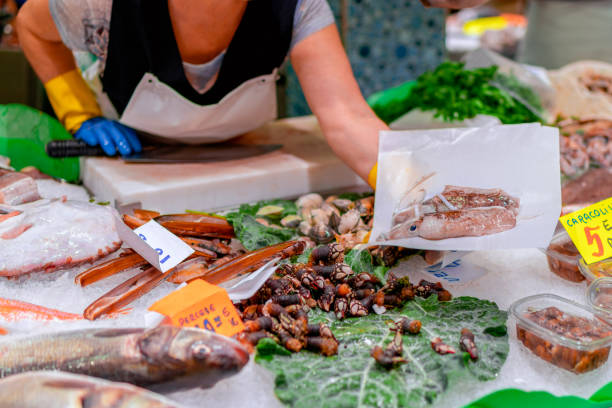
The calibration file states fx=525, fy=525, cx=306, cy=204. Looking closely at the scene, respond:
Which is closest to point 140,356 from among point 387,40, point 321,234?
point 321,234

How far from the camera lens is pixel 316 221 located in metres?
1.58

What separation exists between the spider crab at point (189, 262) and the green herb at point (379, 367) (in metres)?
0.24

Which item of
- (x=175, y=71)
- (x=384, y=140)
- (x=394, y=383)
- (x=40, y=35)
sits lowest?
(x=394, y=383)

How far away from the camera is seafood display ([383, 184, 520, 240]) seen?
1.25 m

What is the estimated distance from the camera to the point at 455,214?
127 cm

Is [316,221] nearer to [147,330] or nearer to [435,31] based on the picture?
[147,330]

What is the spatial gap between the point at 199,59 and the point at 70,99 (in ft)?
2.10

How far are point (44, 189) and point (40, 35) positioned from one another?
0.65 metres

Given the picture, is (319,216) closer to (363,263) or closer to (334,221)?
(334,221)

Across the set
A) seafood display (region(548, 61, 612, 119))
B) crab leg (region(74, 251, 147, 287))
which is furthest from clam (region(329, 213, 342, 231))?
seafood display (region(548, 61, 612, 119))

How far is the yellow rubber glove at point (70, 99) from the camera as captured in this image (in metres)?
2.14

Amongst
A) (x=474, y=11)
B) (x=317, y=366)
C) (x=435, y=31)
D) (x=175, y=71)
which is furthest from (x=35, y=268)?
(x=474, y=11)

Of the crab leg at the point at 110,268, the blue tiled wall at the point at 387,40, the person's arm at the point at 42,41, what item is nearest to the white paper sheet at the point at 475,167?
the crab leg at the point at 110,268

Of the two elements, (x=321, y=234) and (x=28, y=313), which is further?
Answer: (x=321, y=234)
